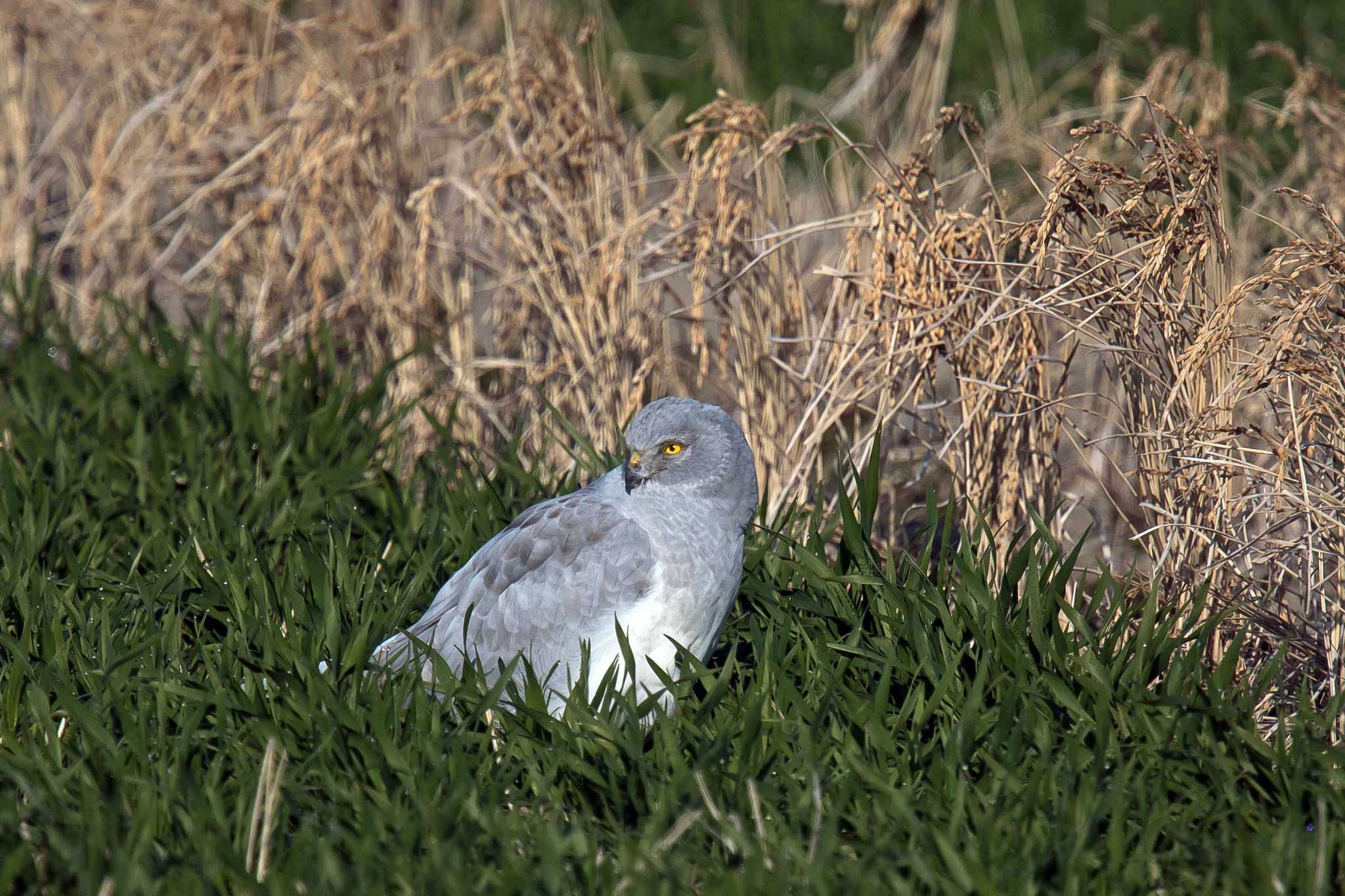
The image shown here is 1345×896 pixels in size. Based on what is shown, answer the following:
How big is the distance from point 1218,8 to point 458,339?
18.1ft

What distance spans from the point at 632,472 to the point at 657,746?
66cm

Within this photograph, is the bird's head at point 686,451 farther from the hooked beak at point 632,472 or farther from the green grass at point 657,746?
the green grass at point 657,746

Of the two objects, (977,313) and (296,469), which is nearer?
(977,313)

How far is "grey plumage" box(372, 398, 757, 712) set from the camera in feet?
9.97

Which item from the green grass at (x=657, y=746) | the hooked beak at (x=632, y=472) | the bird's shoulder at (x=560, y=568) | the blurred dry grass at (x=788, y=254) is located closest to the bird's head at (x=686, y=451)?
the hooked beak at (x=632, y=472)

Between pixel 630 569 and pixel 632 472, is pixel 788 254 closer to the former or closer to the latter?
pixel 632 472

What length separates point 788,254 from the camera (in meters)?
4.41

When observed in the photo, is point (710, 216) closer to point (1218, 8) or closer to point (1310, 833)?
point (1310, 833)

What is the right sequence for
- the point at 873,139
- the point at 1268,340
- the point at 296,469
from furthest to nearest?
the point at 296,469 → the point at 873,139 → the point at 1268,340

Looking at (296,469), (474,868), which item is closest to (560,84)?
(296,469)

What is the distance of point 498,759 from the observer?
2.81m

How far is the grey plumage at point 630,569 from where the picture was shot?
304 cm

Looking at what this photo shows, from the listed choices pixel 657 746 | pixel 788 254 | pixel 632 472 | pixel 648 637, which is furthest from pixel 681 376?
pixel 657 746

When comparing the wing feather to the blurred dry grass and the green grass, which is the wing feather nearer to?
the green grass
